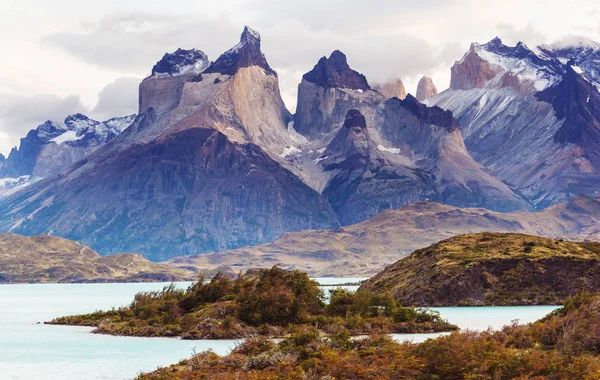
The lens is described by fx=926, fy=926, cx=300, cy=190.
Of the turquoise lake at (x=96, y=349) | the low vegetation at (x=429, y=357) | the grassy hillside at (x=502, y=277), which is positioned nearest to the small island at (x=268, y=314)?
the turquoise lake at (x=96, y=349)

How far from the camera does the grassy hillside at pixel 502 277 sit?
12200 centimetres

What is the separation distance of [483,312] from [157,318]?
126 feet

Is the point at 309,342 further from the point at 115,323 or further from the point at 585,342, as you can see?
the point at 115,323

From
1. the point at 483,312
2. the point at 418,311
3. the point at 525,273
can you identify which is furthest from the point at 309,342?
the point at 525,273

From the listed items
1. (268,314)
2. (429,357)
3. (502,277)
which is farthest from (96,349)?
(502,277)

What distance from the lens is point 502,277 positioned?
414 feet

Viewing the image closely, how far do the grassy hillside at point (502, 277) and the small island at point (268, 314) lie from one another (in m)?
28.7

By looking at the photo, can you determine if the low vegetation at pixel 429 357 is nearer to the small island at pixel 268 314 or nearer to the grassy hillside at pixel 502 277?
the small island at pixel 268 314

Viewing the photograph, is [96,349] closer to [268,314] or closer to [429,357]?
[268,314]

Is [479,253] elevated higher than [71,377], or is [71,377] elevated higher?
[479,253]

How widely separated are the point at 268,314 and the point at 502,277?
49.0m

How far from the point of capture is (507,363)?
49.2 m

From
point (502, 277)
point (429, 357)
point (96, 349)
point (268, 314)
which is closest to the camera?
point (429, 357)

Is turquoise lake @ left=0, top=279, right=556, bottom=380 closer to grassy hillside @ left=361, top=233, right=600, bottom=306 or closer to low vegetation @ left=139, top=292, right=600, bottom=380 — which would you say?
grassy hillside @ left=361, top=233, right=600, bottom=306
